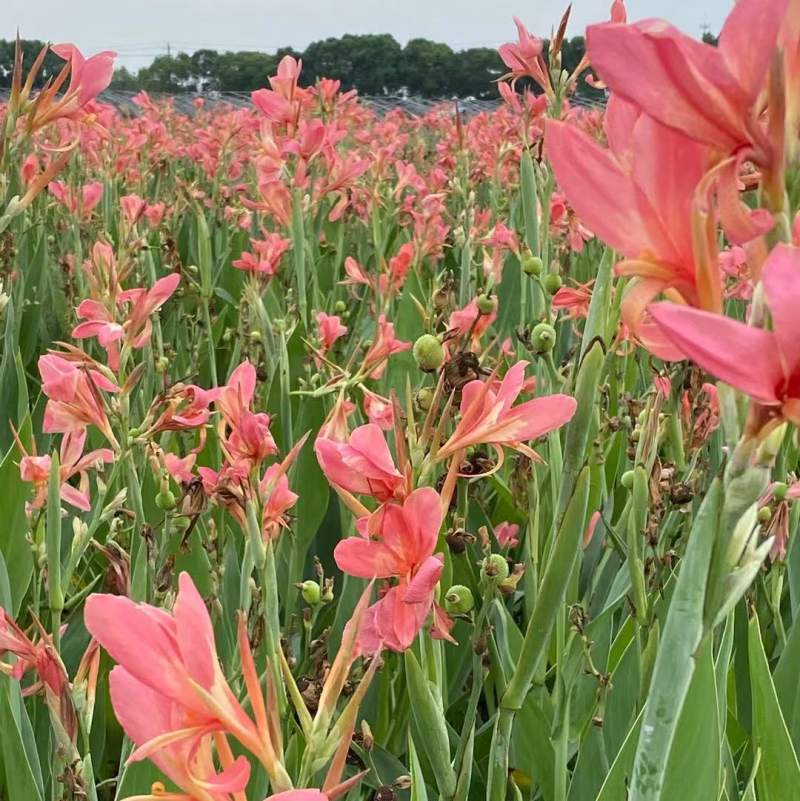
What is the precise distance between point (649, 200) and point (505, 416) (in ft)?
0.74

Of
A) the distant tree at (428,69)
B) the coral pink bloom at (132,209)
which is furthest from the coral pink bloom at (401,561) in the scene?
the distant tree at (428,69)

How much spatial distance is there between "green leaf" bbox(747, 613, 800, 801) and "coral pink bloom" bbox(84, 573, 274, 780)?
48 centimetres

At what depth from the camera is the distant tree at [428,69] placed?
14461 mm

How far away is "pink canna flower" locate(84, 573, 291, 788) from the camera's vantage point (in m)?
0.30

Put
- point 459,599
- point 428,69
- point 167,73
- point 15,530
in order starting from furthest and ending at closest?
point 428,69 → point 167,73 → point 15,530 → point 459,599

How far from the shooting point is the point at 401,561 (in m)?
0.48

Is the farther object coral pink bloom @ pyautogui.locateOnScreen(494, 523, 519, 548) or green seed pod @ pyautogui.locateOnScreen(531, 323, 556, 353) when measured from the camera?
coral pink bloom @ pyautogui.locateOnScreen(494, 523, 519, 548)

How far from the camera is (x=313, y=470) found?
1.29m

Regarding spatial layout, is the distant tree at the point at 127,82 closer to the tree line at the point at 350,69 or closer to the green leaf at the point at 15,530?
the tree line at the point at 350,69

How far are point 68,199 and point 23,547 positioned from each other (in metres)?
1.34

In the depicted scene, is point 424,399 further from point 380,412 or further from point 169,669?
point 169,669

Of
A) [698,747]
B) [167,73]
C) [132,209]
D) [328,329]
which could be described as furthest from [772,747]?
[167,73]

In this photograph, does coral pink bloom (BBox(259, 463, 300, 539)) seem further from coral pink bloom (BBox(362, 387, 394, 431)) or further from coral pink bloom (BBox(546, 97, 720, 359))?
coral pink bloom (BBox(546, 97, 720, 359))

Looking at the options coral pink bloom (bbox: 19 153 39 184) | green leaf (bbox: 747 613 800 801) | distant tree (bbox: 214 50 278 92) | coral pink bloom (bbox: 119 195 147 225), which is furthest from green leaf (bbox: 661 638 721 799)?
distant tree (bbox: 214 50 278 92)
